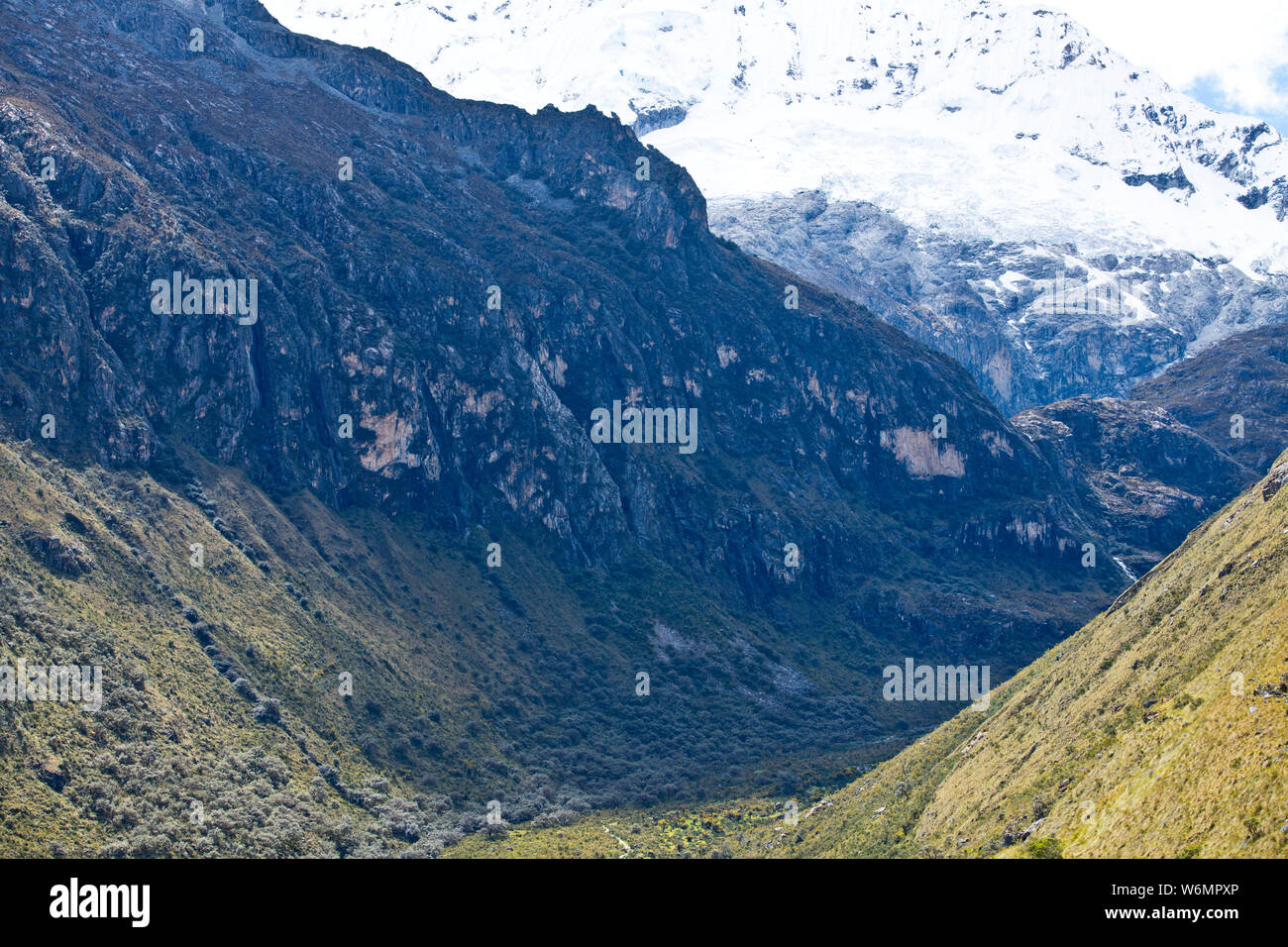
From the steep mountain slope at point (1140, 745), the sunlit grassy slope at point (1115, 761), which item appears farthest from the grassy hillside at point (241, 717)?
the steep mountain slope at point (1140, 745)

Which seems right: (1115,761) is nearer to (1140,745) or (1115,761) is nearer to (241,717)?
(1140,745)

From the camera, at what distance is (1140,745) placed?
300 ft

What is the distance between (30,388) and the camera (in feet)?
581

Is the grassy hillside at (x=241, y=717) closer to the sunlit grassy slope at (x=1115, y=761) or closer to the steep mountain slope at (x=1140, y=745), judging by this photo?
the sunlit grassy slope at (x=1115, y=761)

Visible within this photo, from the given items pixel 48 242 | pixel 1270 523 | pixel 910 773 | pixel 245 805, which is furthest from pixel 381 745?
pixel 1270 523

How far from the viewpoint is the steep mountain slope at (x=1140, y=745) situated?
73.2 meters

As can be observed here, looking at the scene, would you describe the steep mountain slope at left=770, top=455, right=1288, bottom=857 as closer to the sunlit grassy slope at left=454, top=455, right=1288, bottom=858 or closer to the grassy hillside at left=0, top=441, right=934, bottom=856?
the sunlit grassy slope at left=454, top=455, right=1288, bottom=858

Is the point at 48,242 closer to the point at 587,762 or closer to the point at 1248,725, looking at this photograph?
the point at 587,762

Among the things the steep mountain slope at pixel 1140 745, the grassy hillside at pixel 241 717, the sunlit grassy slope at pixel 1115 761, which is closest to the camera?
the steep mountain slope at pixel 1140 745

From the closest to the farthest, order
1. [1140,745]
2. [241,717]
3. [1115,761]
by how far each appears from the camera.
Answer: [1140,745], [1115,761], [241,717]

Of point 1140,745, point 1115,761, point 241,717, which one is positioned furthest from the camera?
point 241,717

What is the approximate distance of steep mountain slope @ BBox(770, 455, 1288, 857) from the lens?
240 feet

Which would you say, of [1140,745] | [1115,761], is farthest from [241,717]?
[1140,745]
